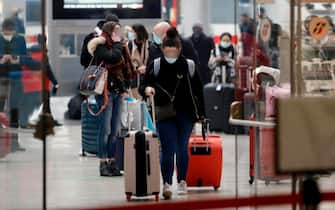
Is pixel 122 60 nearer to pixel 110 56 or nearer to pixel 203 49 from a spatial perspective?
pixel 110 56

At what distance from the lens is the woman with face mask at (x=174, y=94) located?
1071 centimetres

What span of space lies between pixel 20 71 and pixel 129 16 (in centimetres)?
493

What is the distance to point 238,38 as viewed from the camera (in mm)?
11398

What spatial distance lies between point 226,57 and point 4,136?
8.60 metres

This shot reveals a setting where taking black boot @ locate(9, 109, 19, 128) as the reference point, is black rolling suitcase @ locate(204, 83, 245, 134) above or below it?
below

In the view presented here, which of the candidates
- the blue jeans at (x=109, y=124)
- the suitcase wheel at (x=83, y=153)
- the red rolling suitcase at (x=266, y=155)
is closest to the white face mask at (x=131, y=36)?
the suitcase wheel at (x=83, y=153)

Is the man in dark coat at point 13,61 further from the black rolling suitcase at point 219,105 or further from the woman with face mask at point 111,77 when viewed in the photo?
the black rolling suitcase at point 219,105

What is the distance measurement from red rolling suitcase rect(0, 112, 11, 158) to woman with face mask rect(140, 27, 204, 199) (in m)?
1.27

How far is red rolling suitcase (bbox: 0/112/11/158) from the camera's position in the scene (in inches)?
408

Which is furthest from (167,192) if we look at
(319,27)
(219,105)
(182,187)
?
(219,105)

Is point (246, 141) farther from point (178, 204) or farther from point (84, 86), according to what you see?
point (178, 204)

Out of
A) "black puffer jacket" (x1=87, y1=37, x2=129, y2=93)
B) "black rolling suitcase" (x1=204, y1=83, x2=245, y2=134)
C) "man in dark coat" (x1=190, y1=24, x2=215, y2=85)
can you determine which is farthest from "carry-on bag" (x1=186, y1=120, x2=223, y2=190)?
"man in dark coat" (x1=190, y1=24, x2=215, y2=85)

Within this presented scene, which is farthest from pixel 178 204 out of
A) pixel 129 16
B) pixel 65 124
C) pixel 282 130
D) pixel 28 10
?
pixel 65 124

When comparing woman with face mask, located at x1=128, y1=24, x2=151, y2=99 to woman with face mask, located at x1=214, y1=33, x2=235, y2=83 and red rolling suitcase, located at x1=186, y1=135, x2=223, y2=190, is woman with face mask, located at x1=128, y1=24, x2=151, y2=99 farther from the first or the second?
woman with face mask, located at x1=214, y1=33, x2=235, y2=83
